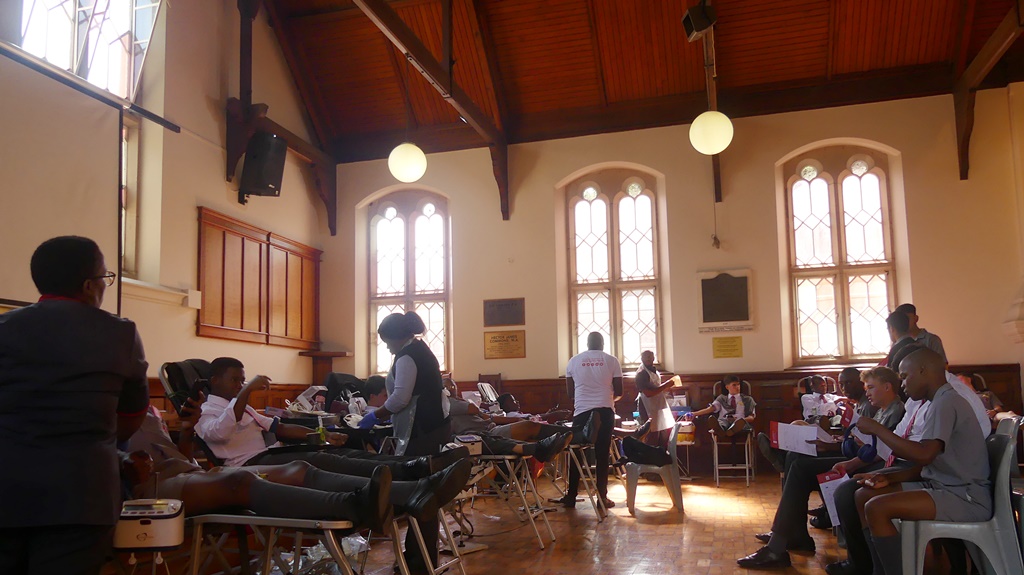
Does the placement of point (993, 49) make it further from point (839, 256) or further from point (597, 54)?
point (597, 54)

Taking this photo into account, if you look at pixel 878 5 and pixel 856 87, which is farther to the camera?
pixel 856 87

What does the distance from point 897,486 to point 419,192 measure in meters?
8.30

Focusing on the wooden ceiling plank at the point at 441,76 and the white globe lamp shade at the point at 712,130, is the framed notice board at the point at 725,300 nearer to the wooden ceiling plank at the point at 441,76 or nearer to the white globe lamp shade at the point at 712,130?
the white globe lamp shade at the point at 712,130

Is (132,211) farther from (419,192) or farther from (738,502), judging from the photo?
(738,502)

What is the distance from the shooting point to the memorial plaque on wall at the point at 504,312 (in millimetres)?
9945

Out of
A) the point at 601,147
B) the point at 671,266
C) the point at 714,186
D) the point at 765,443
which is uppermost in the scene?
the point at 601,147

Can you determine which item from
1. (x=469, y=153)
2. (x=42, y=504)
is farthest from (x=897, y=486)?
(x=469, y=153)

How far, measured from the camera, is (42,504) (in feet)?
6.47

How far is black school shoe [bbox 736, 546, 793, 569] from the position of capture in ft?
13.6

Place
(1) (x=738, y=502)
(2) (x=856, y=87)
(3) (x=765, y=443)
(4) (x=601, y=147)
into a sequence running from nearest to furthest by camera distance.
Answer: (3) (x=765, y=443) < (1) (x=738, y=502) < (2) (x=856, y=87) < (4) (x=601, y=147)

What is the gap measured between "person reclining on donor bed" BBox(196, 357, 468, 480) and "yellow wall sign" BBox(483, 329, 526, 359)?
5.77 metres

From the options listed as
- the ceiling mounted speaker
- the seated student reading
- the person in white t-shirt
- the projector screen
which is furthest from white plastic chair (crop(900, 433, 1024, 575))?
the seated student reading

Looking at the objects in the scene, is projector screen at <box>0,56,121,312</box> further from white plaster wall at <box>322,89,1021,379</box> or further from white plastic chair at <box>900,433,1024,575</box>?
white plastic chair at <box>900,433,1024,575</box>

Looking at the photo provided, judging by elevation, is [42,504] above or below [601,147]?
→ below
